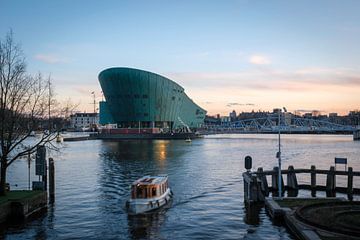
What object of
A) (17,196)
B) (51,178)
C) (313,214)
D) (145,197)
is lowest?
(145,197)

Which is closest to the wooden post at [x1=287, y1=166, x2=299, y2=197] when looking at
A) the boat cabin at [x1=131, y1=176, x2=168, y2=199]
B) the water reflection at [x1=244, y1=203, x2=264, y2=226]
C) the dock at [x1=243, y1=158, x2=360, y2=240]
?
the dock at [x1=243, y1=158, x2=360, y2=240]

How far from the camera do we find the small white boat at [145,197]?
104 ft

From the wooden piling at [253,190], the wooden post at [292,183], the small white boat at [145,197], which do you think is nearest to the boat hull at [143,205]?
the small white boat at [145,197]

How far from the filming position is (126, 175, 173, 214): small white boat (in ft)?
104

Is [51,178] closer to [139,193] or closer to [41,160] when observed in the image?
[41,160]

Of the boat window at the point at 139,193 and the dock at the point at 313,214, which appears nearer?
the dock at the point at 313,214

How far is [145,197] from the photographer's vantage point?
32.8 metres

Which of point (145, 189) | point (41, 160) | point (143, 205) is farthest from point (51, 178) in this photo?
point (143, 205)

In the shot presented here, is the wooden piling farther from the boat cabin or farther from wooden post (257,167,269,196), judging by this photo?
the boat cabin

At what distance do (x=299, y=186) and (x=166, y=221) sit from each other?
18.8 metres

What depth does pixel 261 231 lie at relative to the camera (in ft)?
88.5

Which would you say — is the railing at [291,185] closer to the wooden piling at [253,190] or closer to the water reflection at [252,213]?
the wooden piling at [253,190]

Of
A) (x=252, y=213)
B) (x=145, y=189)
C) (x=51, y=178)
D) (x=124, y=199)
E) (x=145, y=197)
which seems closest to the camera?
(x=252, y=213)

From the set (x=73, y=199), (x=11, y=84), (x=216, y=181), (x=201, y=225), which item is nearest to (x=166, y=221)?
(x=201, y=225)
